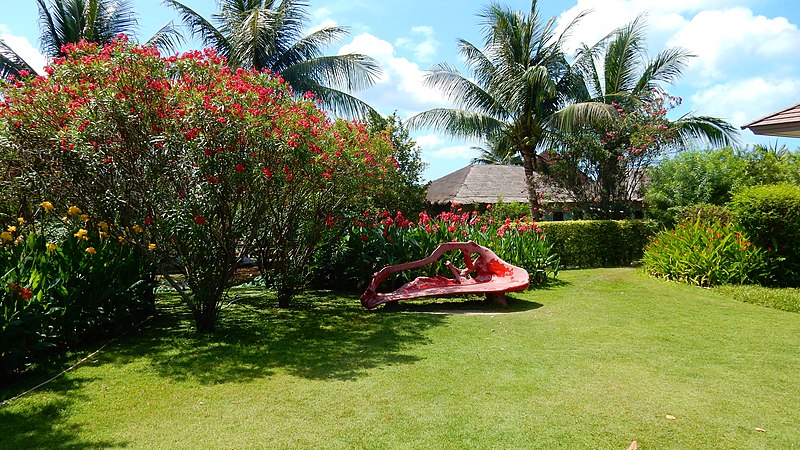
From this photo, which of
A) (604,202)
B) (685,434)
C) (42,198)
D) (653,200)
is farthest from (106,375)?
(604,202)

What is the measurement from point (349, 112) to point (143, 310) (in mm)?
13511

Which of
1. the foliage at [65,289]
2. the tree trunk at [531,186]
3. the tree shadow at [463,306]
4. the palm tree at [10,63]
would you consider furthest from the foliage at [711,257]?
the palm tree at [10,63]

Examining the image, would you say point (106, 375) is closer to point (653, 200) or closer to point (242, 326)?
point (242, 326)

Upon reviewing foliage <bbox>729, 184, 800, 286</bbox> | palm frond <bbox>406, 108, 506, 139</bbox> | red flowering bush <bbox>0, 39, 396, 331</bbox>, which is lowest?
foliage <bbox>729, 184, 800, 286</bbox>

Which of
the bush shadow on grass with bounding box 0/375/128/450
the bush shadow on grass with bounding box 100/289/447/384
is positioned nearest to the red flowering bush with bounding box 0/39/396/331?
the bush shadow on grass with bounding box 100/289/447/384

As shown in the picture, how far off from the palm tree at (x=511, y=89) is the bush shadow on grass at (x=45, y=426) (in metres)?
16.8

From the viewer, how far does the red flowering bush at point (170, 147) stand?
5.58 meters

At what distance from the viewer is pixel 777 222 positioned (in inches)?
381

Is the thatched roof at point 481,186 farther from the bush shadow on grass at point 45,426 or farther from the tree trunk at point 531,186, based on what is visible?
the bush shadow on grass at point 45,426

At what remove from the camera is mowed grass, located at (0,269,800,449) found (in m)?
3.54

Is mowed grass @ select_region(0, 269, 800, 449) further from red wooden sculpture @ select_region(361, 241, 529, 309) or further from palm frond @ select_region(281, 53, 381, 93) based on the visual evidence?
palm frond @ select_region(281, 53, 381, 93)

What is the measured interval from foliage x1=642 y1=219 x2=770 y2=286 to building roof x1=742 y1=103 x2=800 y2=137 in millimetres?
1989

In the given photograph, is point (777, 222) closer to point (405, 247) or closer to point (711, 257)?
point (711, 257)

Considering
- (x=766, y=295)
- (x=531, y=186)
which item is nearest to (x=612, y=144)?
(x=531, y=186)
